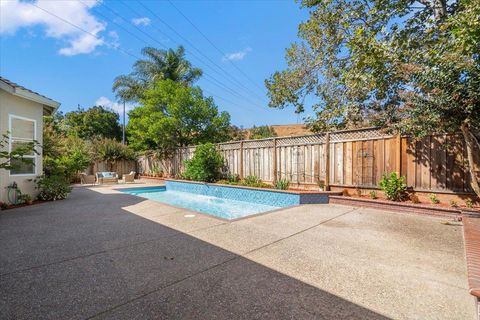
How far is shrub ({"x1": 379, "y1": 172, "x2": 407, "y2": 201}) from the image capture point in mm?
6492

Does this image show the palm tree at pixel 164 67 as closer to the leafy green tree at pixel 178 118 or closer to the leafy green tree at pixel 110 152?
the leafy green tree at pixel 178 118

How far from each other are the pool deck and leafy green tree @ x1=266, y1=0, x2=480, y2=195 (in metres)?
2.42

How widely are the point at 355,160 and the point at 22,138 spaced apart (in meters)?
10.9

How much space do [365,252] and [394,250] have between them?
471mm

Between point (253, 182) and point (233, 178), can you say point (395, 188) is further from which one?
point (233, 178)

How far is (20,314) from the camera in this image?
2193 mm

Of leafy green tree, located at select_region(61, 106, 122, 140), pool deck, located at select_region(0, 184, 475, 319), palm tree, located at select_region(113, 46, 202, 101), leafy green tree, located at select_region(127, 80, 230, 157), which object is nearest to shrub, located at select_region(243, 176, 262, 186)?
pool deck, located at select_region(0, 184, 475, 319)

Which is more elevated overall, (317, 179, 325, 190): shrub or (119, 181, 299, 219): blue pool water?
(317, 179, 325, 190): shrub

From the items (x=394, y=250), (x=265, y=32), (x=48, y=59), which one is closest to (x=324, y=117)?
(x=394, y=250)

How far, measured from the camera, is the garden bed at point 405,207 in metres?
5.35

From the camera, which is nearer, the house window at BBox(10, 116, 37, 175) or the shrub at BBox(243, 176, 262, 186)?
the house window at BBox(10, 116, 37, 175)

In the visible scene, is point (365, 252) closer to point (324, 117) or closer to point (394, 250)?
point (394, 250)

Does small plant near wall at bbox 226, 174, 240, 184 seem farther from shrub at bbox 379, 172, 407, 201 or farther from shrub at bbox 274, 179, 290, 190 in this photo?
shrub at bbox 379, 172, 407, 201

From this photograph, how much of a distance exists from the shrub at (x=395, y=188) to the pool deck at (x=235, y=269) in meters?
1.08
